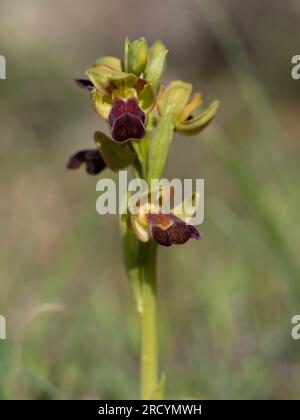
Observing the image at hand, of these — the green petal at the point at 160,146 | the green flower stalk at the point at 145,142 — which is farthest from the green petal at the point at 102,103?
the green petal at the point at 160,146

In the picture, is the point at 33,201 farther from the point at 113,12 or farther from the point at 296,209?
the point at 113,12

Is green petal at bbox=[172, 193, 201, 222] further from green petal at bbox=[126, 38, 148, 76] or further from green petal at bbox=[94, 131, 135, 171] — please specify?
green petal at bbox=[126, 38, 148, 76]

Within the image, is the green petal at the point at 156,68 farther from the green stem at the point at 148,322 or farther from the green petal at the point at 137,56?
the green stem at the point at 148,322

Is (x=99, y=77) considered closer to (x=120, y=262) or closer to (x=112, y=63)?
(x=112, y=63)

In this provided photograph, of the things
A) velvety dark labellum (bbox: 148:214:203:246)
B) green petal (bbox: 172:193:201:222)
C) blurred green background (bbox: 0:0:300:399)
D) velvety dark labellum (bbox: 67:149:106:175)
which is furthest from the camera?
blurred green background (bbox: 0:0:300:399)

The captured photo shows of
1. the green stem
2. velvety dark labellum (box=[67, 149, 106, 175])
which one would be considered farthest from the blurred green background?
velvety dark labellum (box=[67, 149, 106, 175])

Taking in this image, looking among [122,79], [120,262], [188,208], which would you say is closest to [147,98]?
[122,79]
